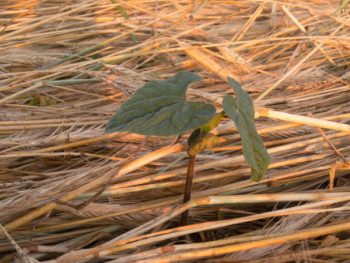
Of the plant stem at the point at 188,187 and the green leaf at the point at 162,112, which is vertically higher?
the green leaf at the point at 162,112

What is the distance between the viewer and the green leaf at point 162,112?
2.89ft

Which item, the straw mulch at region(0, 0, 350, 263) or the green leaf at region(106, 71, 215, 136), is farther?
the straw mulch at region(0, 0, 350, 263)

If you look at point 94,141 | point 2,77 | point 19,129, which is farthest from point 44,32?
point 94,141

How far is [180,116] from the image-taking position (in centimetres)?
90

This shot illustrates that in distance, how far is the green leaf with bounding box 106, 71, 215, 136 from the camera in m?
0.88

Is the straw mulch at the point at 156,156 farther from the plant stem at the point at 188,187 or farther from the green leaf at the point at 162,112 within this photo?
the green leaf at the point at 162,112

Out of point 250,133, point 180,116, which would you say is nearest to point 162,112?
point 180,116

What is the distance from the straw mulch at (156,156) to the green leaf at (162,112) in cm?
17

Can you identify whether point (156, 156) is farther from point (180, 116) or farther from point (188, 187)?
point (180, 116)

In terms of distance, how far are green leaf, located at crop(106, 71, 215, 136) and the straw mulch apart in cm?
17

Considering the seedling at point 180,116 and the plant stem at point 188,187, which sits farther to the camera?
the plant stem at point 188,187

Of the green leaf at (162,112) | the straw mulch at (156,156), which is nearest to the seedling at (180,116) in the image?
the green leaf at (162,112)

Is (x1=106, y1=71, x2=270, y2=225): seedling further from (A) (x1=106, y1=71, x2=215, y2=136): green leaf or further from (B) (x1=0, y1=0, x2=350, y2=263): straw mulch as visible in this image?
(B) (x1=0, y1=0, x2=350, y2=263): straw mulch

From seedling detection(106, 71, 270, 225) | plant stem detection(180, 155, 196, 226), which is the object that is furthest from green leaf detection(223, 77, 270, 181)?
plant stem detection(180, 155, 196, 226)
